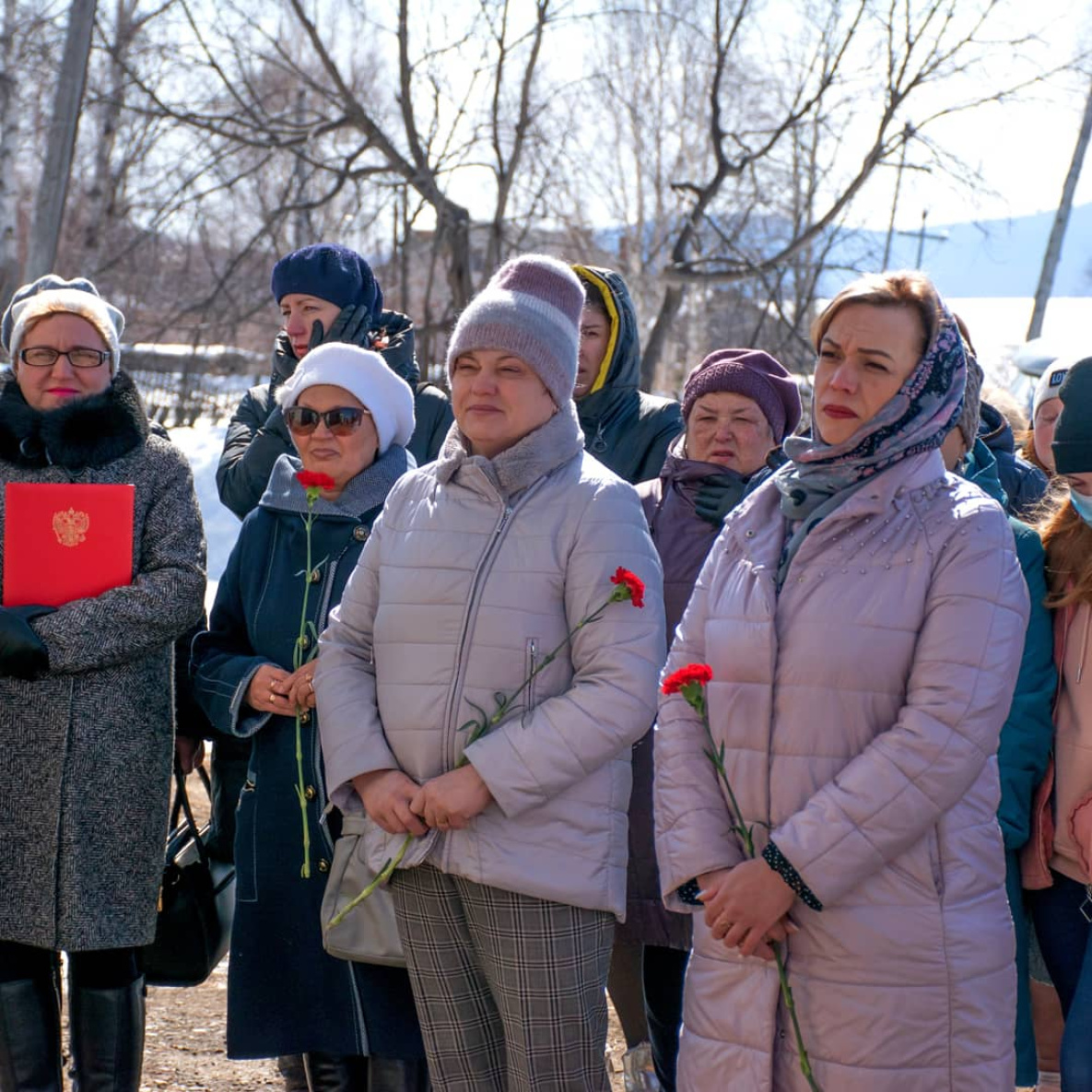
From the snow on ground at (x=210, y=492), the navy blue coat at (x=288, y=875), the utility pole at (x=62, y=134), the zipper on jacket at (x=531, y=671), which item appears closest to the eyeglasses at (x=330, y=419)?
the navy blue coat at (x=288, y=875)

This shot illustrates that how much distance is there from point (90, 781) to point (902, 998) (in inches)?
75.0

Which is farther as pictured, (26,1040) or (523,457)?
(26,1040)

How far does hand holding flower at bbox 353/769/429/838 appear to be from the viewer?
8.30ft

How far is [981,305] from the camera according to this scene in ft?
147

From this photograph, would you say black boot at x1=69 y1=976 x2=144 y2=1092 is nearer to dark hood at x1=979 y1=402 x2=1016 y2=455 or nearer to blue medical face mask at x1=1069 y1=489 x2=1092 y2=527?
blue medical face mask at x1=1069 y1=489 x2=1092 y2=527

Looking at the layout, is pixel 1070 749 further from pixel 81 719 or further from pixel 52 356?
pixel 52 356

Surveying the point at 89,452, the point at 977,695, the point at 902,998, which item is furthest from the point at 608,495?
the point at 89,452

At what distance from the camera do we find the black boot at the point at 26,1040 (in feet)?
10.3

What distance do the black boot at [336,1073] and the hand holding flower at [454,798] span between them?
932 mm

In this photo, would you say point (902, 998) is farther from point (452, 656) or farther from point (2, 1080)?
point (2, 1080)

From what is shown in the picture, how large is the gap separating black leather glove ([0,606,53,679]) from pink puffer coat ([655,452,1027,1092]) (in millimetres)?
1514

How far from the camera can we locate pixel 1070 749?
266cm

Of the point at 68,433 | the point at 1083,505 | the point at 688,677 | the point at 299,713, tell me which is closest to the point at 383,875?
the point at 299,713

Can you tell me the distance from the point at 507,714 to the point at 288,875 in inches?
33.2
